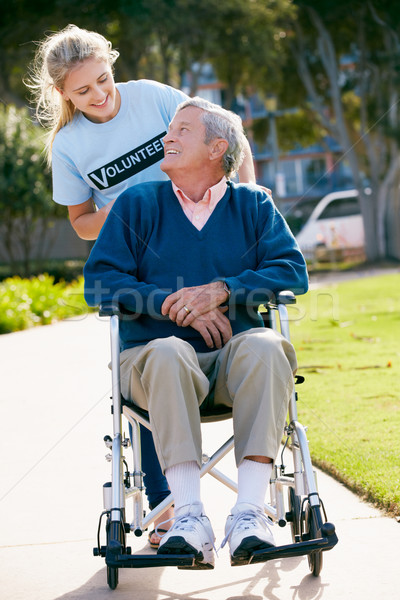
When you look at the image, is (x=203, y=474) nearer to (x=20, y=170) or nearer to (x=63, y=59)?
(x=63, y=59)

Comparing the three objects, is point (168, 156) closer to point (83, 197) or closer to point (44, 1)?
point (83, 197)

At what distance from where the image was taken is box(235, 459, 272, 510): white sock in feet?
7.77

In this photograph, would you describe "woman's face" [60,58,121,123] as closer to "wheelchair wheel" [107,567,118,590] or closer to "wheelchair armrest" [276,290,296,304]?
"wheelchair armrest" [276,290,296,304]

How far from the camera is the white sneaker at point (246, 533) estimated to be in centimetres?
220

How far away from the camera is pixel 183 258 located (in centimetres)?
279

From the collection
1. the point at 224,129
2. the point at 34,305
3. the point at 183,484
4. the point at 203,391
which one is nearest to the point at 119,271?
the point at 203,391

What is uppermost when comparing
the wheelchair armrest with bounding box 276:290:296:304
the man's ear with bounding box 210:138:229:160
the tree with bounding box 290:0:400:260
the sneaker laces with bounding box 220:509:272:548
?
the tree with bounding box 290:0:400:260

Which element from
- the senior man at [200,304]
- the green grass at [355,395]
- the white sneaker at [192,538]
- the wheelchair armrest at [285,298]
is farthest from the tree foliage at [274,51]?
the white sneaker at [192,538]

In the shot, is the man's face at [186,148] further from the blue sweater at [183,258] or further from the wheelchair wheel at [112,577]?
the wheelchair wheel at [112,577]

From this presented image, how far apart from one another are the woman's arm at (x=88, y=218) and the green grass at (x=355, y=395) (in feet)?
4.93

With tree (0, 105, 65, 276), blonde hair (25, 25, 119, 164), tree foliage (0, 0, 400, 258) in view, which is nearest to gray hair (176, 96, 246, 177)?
blonde hair (25, 25, 119, 164)

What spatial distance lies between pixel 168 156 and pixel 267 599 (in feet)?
5.11

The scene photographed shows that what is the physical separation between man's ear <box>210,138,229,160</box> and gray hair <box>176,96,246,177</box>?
13mm

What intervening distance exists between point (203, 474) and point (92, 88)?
1623 mm
